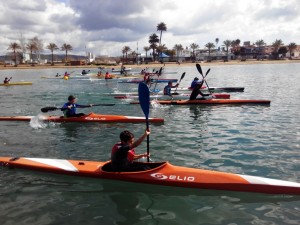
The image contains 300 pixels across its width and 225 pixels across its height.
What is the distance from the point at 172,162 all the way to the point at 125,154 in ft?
7.64

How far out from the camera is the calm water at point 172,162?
6.51 meters

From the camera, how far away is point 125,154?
7.66m

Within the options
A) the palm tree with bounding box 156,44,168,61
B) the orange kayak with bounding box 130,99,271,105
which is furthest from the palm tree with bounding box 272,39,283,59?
the orange kayak with bounding box 130,99,271,105

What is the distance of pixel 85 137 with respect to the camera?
509 inches

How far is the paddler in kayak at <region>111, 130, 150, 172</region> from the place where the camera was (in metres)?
7.55

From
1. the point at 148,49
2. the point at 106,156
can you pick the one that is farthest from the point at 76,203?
the point at 148,49

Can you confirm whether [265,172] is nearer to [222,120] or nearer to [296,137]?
[296,137]

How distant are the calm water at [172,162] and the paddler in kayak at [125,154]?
460 mm

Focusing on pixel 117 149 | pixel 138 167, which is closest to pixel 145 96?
pixel 117 149

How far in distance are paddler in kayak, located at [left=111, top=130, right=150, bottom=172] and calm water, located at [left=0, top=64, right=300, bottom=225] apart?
18.1 inches

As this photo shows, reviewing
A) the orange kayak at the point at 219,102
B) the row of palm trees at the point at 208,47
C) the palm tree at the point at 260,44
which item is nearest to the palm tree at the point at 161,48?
the row of palm trees at the point at 208,47

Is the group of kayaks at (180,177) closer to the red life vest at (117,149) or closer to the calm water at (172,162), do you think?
the calm water at (172,162)

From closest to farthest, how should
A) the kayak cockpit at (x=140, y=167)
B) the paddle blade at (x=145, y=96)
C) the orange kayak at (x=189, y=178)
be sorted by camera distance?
1. the orange kayak at (x=189, y=178)
2. the kayak cockpit at (x=140, y=167)
3. the paddle blade at (x=145, y=96)

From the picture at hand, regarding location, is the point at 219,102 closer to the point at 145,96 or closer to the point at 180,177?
the point at 145,96
